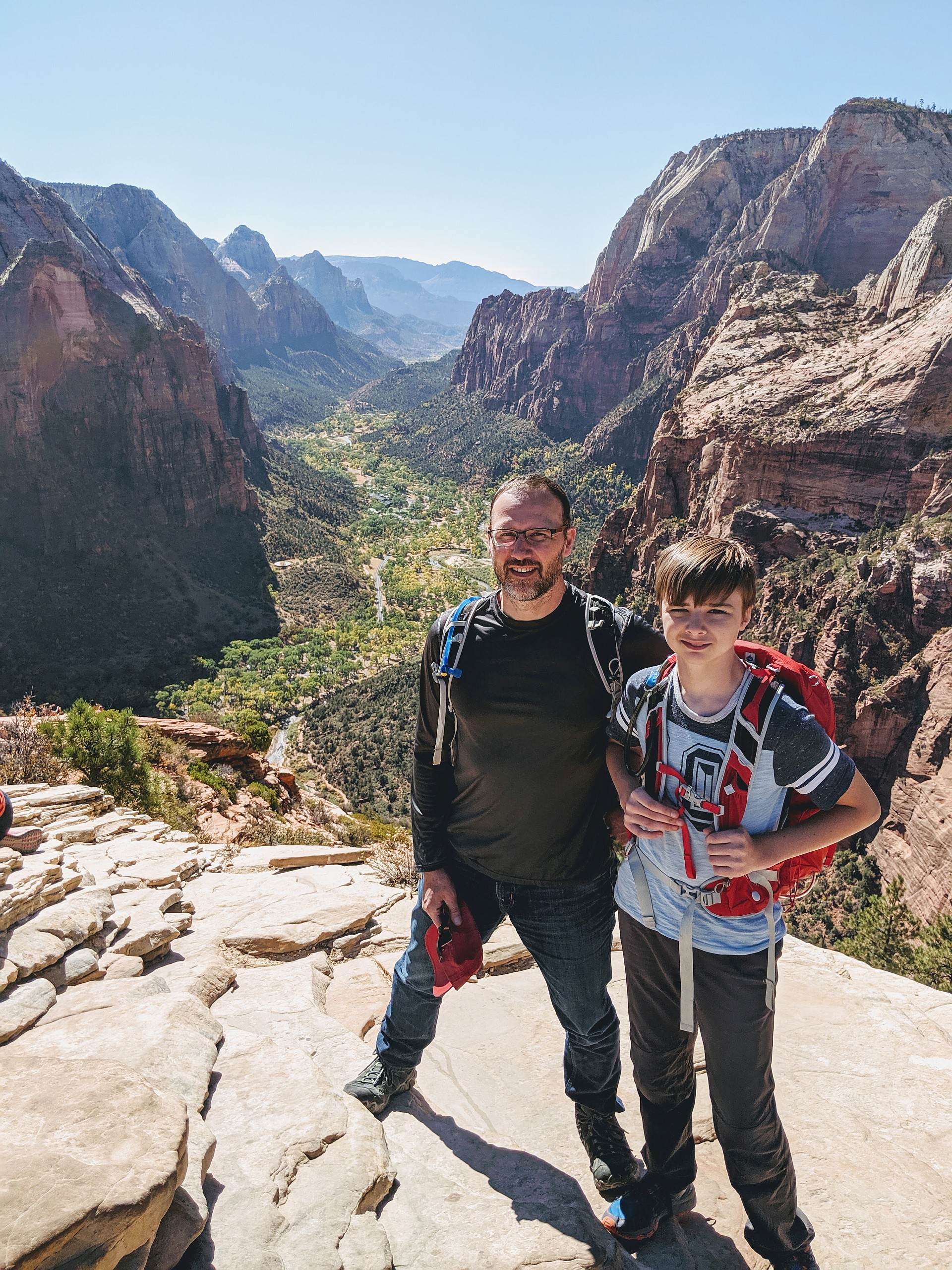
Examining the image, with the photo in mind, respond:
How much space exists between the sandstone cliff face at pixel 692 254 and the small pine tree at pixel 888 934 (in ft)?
175

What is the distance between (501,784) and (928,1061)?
3337 millimetres

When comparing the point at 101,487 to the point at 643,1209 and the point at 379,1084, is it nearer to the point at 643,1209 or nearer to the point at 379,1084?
the point at 379,1084

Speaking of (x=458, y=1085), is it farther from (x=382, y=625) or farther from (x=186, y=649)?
(x=382, y=625)

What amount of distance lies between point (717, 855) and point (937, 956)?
14270 mm

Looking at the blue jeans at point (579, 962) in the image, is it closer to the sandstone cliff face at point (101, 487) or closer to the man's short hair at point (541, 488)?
the man's short hair at point (541, 488)

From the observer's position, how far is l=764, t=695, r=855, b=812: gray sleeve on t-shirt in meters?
2.31

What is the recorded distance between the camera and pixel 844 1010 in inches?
176

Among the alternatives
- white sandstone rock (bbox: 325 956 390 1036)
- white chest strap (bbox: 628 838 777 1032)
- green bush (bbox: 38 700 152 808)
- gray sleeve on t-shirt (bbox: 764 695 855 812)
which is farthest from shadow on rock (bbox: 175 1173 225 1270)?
green bush (bbox: 38 700 152 808)

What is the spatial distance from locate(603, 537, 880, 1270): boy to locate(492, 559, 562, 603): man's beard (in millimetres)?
542

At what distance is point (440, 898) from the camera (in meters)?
3.26

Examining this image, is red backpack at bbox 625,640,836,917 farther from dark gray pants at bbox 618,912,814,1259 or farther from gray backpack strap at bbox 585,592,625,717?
gray backpack strap at bbox 585,592,625,717

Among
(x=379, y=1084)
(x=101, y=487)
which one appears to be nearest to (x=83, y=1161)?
(x=379, y=1084)

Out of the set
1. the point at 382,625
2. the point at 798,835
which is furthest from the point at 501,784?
the point at 382,625

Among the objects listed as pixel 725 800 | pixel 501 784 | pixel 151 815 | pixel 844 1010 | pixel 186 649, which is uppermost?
pixel 725 800
